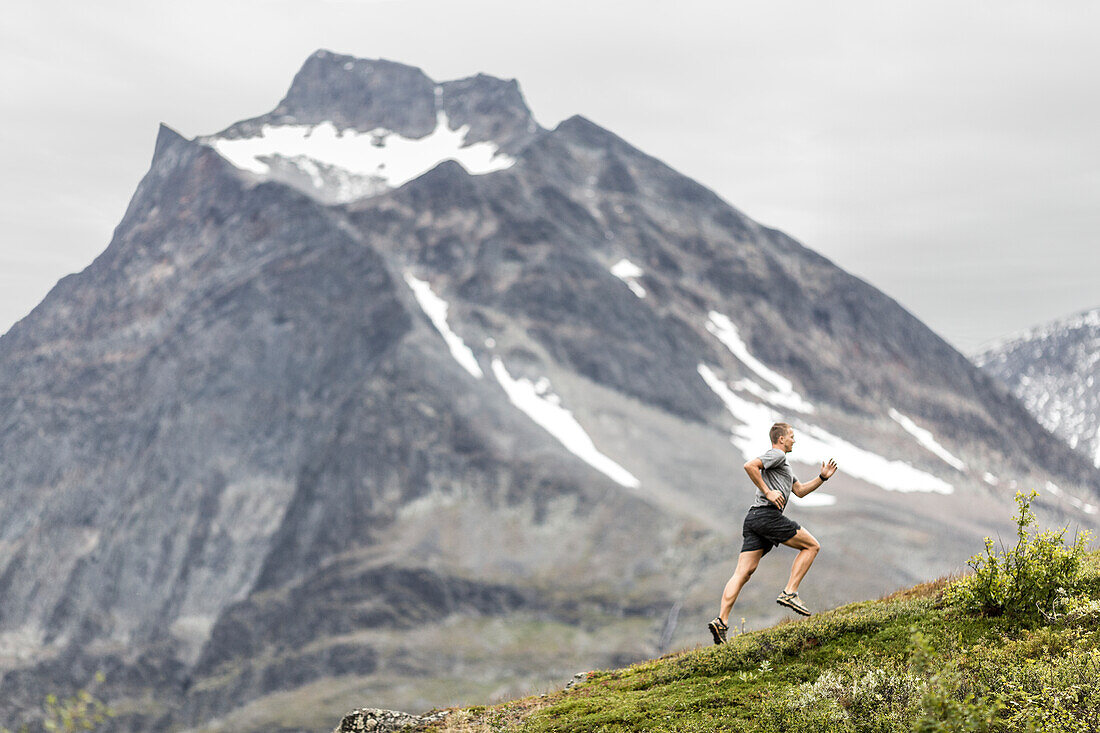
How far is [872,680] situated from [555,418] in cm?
Answer: 9034

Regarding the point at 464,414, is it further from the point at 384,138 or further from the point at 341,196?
the point at 384,138

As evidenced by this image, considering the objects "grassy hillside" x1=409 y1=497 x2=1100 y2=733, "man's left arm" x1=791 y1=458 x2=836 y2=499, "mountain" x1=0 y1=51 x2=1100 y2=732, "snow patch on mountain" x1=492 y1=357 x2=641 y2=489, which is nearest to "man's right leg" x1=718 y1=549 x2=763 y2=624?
"grassy hillside" x1=409 y1=497 x2=1100 y2=733

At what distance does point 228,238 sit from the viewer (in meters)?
132

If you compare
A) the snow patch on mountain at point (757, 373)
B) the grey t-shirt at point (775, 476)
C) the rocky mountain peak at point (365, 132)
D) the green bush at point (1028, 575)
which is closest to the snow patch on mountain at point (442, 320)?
the snow patch on mountain at point (757, 373)

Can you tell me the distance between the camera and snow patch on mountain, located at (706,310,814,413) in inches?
4611

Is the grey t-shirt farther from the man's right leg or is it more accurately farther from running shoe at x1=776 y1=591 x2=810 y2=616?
running shoe at x1=776 y1=591 x2=810 y2=616

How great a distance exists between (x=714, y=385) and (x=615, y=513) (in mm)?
33452

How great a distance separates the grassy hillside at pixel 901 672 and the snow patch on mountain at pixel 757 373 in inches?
4162

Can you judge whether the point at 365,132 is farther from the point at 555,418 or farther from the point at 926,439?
the point at 926,439

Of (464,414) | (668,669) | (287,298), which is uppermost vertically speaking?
(287,298)

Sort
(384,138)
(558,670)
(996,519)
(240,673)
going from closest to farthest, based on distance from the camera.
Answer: (558,670) → (240,673) → (996,519) → (384,138)

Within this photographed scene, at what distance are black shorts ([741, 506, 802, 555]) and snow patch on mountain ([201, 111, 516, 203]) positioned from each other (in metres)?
152

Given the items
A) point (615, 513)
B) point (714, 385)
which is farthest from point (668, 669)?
point (714, 385)

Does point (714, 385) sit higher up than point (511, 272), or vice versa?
point (511, 272)
